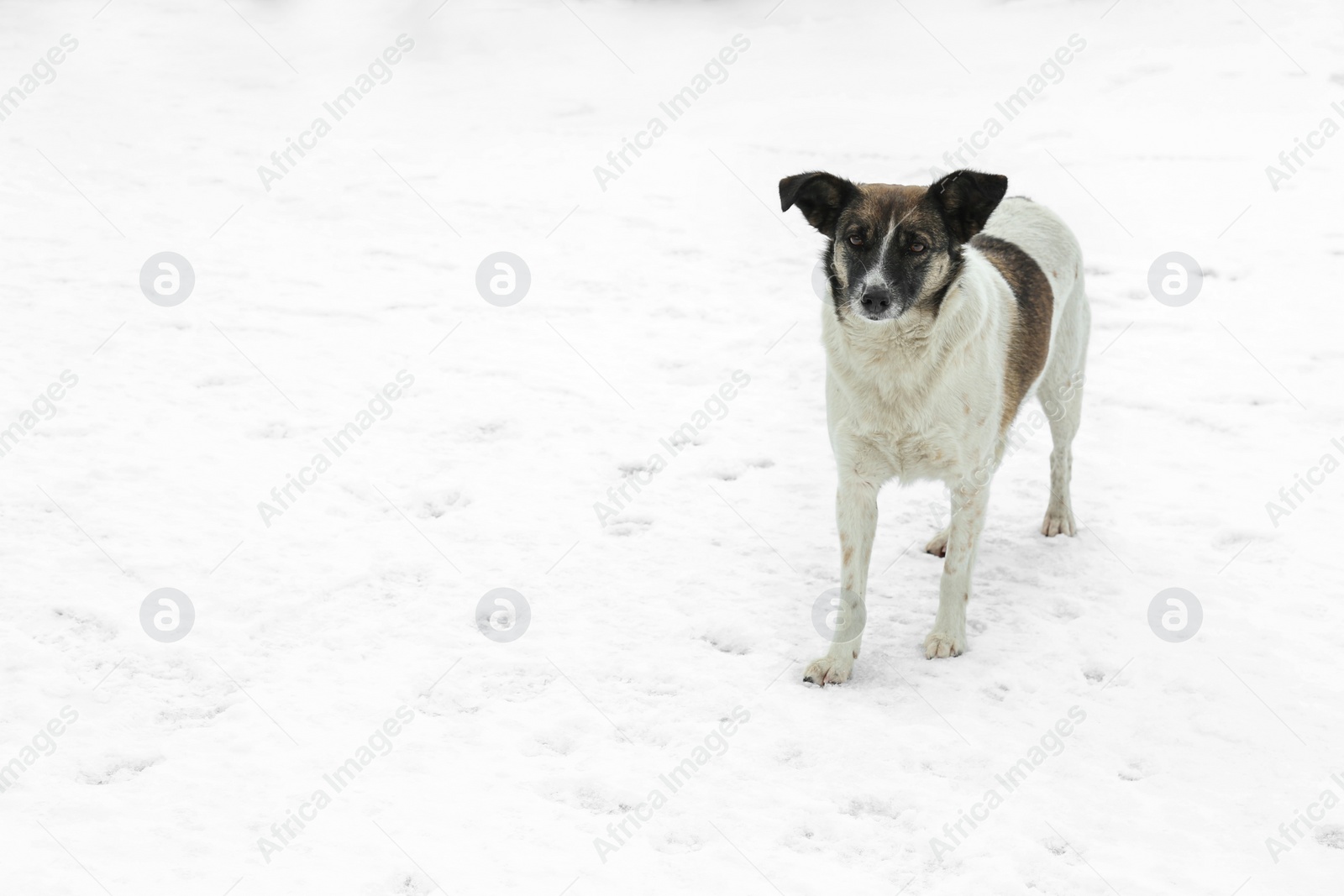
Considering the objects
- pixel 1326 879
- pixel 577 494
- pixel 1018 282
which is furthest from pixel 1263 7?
pixel 1326 879

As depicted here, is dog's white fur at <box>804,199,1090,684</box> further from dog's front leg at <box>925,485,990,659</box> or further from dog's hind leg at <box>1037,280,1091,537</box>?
dog's hind leg at <box>1037,280,1091,537</box>

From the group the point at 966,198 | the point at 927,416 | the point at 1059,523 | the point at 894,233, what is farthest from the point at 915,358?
the point at 1059,523

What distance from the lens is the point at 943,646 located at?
14.1ft

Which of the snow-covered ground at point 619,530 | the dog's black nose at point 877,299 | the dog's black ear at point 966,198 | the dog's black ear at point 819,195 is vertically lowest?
the snow-covered ground at point 619,530

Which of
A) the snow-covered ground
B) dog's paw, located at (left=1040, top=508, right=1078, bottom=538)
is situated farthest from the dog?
dog's paw, located at (left=1040, top=508, right=1078, bottom=538)

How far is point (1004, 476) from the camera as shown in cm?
577

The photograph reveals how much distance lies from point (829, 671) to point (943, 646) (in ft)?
1.62

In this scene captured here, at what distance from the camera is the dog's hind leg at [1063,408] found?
5.09 meters

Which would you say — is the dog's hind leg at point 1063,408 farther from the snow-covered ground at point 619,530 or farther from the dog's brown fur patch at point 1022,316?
the dog's brown fur patch at point 1022,316

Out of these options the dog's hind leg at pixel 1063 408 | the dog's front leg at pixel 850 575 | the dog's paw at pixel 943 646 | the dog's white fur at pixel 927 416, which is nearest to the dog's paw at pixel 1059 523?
the dog's hind leg at pixel 1063 408

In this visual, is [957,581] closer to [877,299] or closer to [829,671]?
[829,671]

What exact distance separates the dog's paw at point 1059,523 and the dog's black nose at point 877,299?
Answer: 186 centimetres

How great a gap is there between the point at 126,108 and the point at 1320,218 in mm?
10999

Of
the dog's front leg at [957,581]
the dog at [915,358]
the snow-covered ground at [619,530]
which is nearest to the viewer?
the snow-covered ground at [619,530]
